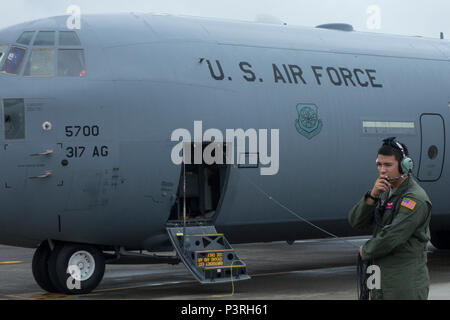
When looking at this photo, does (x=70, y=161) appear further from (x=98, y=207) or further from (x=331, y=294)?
(x=331, y=294)

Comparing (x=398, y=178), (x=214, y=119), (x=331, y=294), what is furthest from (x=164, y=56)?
(x=398, y=178)

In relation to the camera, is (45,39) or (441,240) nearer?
(45,39)

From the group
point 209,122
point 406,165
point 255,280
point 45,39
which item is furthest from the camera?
point 255,280

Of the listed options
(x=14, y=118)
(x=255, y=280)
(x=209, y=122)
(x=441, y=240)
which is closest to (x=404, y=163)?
(x=209, y=122)

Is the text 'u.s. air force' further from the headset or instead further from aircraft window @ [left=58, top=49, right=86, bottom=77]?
the headset

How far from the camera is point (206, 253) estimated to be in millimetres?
12984

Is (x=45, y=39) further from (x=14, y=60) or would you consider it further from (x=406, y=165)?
(x=406, y=165)

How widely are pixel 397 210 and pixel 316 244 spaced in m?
19.1

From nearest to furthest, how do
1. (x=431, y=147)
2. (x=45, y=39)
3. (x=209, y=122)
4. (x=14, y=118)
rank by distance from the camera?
(x=14, y=118)
(x=45, y=39)
(x=209, y=122)
(x=431, y=147)

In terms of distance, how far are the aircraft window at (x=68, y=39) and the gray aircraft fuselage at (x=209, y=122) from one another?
0.34 ft

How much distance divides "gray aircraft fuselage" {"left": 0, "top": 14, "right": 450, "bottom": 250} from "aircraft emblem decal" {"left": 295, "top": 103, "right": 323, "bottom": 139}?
0.02 m

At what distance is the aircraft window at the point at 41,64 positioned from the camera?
12648 mm

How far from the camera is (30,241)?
12867mm

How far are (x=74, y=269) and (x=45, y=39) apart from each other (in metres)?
3.76
